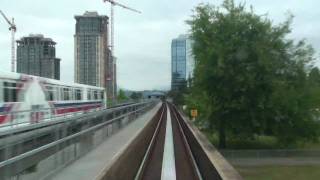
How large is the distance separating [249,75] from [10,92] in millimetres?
22676

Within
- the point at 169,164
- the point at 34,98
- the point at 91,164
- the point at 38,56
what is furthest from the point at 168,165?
the point at 38,56

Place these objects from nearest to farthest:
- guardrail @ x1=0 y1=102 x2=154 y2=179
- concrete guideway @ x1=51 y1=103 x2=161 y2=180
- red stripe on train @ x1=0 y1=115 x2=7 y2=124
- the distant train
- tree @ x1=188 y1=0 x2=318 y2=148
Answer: guardrail @ x1=0 y1=102 x2=154 y2=179 < concrete guideway @ x1=51 y1=103 x2=161 y2=180 < red stripe on train @ x1=0 y1=115 x2=7 y2=124 < the distant train < tree @ x1=188 y1=0 x2=318 y2=148

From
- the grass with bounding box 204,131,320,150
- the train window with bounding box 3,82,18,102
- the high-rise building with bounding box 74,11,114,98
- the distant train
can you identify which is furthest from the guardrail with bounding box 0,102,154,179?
the high-rise building with bounding box 74,11,114,98

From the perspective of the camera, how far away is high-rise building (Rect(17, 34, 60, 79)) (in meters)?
97.3

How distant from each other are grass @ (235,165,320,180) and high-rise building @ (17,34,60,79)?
63675 millimetres

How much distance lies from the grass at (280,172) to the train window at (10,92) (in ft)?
38.1

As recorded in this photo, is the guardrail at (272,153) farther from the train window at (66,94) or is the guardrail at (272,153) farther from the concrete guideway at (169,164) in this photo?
the train window at (66,94)

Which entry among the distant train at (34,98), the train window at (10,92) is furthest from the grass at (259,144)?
the train window at (10,92)

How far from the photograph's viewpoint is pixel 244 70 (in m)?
46.9

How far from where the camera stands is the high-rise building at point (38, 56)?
319 feet

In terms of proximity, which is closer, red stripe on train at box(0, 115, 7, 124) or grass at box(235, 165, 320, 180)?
red stripe on train at box(0, 115, 7, 124)

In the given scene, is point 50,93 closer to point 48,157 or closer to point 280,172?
point 280,172

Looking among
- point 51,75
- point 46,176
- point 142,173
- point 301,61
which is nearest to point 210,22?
point 301,61

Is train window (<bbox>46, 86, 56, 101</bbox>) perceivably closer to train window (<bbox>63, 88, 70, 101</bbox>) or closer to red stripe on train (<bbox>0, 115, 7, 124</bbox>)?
train window (<bbox>63, 88, 70, 101</bbox>)
